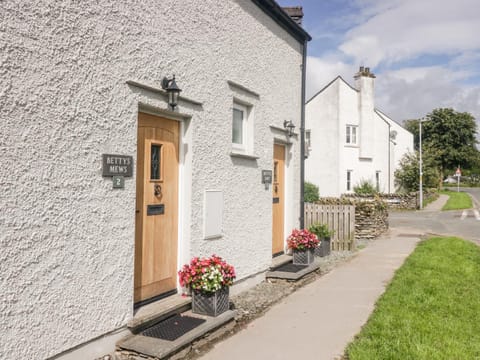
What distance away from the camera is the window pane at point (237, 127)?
7034mm

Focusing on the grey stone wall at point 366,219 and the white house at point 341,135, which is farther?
the white house at point 341,135

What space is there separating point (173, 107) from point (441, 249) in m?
8.78

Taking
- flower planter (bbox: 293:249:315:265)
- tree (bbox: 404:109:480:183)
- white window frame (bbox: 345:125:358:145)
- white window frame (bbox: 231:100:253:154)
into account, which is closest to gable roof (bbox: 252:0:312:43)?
Result: white window frame (bbox: 231:100:253:154)

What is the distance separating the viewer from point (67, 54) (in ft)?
12.1

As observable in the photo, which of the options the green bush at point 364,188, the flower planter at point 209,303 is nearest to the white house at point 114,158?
the flower planter at point 209,303

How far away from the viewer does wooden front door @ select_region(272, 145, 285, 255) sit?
28.1 ft

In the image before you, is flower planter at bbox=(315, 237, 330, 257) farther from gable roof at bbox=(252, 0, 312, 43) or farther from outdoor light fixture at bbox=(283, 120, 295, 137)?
gable roof at bbox=(252, 0, 312, 43)

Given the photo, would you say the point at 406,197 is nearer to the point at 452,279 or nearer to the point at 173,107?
the point at 452,279

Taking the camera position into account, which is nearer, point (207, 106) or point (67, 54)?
point (67, 54)

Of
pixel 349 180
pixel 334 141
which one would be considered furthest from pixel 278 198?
pixel 349 180

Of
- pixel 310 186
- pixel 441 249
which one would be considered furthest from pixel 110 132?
pixel 310 186

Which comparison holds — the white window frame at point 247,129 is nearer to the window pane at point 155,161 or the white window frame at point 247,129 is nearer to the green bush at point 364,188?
the window pane at point 155,161

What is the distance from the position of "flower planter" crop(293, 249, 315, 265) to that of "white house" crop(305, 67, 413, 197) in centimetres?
1904

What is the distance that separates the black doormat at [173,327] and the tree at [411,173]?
3183 cm
